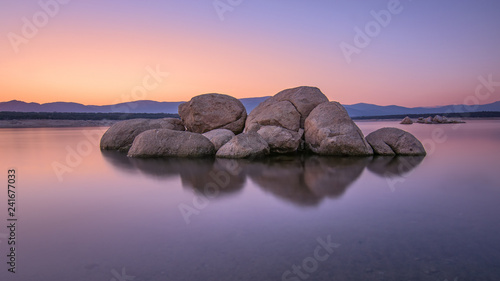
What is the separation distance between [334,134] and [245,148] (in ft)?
9.50

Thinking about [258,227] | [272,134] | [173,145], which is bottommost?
[258,227]

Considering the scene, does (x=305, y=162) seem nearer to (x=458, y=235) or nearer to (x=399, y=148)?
(x=399, y=148)

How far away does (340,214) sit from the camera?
12.5ft

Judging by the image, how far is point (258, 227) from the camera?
133 inches

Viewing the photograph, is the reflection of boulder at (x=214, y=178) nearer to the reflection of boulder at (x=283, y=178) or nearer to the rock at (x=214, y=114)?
the reflection of boulder at (x=283, y=178)

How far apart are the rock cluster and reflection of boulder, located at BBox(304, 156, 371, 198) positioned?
0.89 m

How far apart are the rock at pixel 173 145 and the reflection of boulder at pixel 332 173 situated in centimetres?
316

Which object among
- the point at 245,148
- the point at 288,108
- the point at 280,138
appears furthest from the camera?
the point at 288,108

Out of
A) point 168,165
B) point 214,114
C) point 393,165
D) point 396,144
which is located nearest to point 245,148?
point 168,165

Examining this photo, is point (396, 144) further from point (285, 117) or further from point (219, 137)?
point (219, 137)

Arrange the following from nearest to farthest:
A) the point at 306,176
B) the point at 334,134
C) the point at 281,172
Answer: the point at 306,176, the point at 281,172, the point at 334,134

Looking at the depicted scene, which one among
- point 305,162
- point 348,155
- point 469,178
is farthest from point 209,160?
point 469,178

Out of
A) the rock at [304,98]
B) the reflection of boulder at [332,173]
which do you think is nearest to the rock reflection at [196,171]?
the reflection of boulder at [332,173]

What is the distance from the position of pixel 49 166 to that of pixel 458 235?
9.13m
